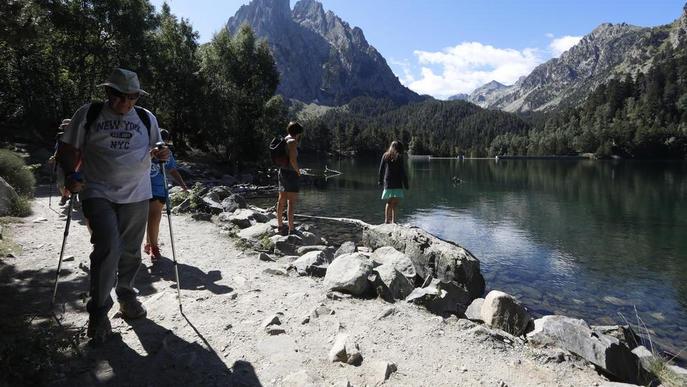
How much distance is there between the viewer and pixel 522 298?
42.5 ft

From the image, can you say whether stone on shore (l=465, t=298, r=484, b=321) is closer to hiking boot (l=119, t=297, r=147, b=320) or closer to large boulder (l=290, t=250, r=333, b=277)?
large boulder (l=290, t=250, r=333, b=277)

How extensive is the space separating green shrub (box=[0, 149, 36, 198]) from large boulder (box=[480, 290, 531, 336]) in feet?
54.6

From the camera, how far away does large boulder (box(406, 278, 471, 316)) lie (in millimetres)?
7359

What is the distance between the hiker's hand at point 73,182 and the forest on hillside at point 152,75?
1844 centimetres

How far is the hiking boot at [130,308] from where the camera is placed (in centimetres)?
536

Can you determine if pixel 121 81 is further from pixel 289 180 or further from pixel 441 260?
pixel 441 260

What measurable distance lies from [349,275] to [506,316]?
269 cm

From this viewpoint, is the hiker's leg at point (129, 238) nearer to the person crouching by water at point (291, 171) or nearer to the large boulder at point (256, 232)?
the person crouching by water at point (291, 171)

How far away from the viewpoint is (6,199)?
41.3 feet

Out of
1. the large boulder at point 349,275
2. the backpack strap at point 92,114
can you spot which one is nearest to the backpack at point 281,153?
the large boulder at point 349,275

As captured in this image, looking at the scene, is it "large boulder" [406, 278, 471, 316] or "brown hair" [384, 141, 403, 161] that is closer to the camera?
"large boulder" [406, 278, 471, 316]

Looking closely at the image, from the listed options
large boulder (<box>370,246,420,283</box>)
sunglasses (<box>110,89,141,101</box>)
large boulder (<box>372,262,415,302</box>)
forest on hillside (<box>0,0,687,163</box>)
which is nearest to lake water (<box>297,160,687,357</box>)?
large boulder (<box>370,246,420,283</box>)

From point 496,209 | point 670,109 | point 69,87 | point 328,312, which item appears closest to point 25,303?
point 328,312

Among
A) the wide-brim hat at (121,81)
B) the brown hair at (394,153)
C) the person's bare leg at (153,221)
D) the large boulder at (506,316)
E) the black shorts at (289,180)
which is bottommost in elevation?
the large boulder at (506,316)
